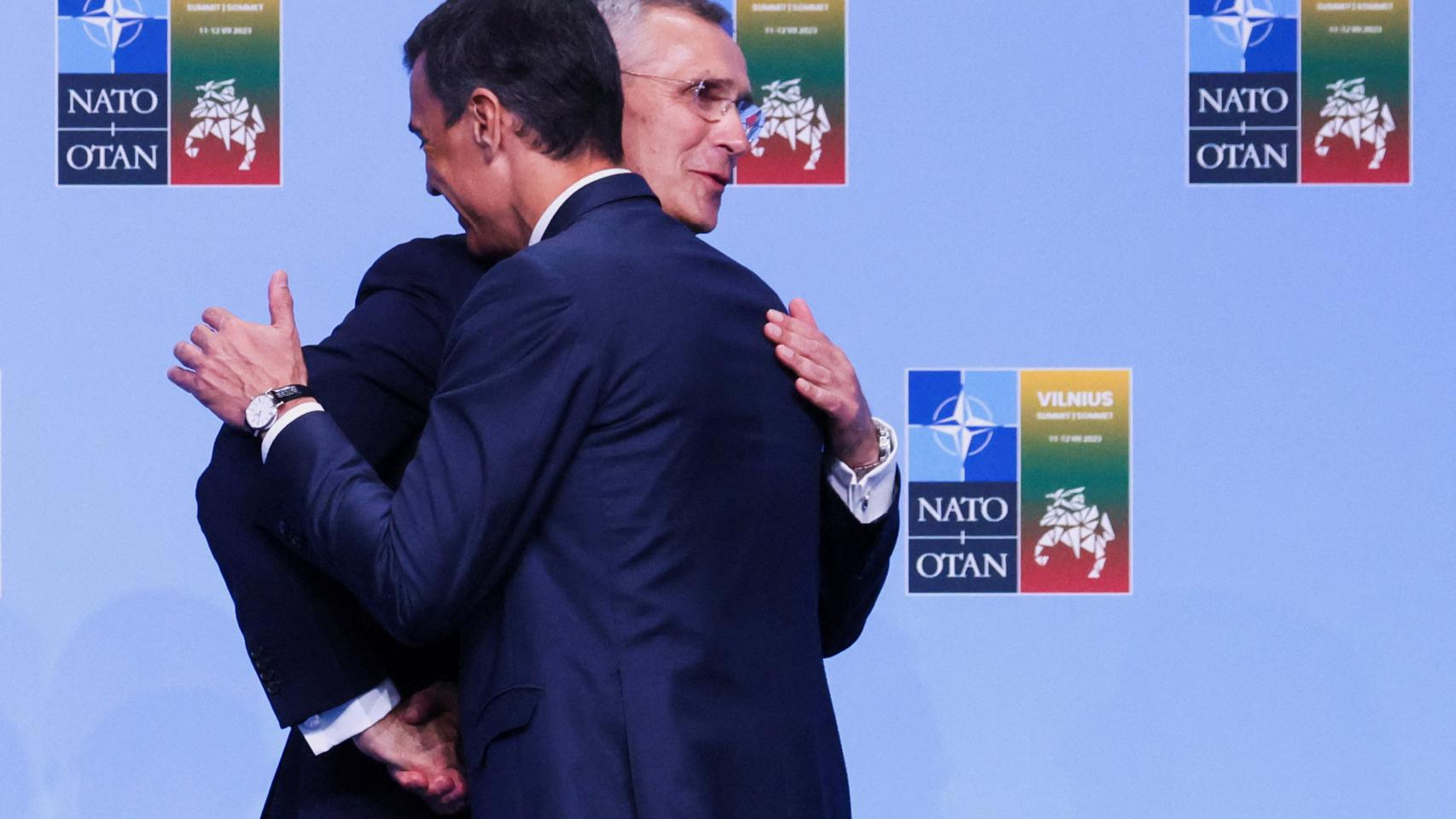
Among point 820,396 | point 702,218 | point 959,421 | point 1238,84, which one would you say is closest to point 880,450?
point 820,396

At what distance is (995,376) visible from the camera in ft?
7.68

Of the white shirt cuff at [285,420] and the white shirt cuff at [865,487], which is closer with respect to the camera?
the white shirt cuff at [285,420]

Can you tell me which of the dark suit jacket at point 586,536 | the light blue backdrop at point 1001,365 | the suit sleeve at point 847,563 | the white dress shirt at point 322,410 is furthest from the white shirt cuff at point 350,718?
the light blue backdrop at point 1001,365

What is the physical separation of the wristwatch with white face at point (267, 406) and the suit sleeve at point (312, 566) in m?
0.07

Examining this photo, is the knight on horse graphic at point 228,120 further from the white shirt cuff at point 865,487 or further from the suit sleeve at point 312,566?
the white shirt cuff at point 865,487

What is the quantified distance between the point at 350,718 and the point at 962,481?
1.22 m

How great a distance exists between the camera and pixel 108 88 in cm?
229

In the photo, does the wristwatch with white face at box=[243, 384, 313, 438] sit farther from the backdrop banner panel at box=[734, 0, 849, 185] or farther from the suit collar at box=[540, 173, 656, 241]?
the backdrop banner panel at box=[734, 0, 849, 185]

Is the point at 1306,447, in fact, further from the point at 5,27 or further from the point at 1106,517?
the point at 5,27

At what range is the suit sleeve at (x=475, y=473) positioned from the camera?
3.66 feet

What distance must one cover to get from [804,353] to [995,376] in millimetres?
1109

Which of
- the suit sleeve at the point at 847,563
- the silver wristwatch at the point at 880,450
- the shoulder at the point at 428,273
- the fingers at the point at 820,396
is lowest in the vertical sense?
the suit sleeve at the point at 847,563

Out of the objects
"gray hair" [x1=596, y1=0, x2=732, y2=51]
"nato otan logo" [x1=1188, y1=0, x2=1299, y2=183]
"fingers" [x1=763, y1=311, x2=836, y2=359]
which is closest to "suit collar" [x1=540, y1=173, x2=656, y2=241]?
"fingers" [x1=763, y1=311, x2=836, y2=359]

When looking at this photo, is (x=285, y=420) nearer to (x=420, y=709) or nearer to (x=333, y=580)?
(x=333, y=580)
